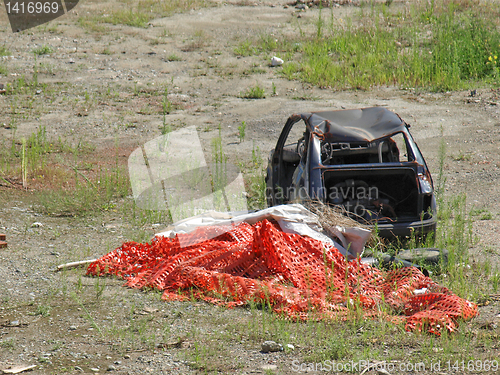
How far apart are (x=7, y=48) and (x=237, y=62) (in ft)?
22.6

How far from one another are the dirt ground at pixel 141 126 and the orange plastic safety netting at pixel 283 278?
0.26m

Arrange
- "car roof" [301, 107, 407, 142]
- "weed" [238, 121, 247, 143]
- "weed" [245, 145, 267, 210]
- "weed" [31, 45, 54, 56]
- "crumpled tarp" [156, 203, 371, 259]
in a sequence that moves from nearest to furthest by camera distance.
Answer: "crumpled tarp" [156, 203, 371, 259], "car roof" [301, 107, 407, 142], "weed" [245, 145, 267, 210], "weed" [238, 121, 247, 143], "weed" [31, 45, 54, 56]

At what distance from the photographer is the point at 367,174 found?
6078mm

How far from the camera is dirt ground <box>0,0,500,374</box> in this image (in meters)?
4.46

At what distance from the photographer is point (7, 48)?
54.3 feet

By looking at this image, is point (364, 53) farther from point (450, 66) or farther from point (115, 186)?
point (115, 186)

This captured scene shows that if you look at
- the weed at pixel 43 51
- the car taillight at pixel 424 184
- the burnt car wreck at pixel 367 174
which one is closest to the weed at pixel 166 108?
the weed at pixel 43 51

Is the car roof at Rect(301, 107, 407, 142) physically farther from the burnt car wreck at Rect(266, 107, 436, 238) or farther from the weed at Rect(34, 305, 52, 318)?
the weed at Rect(34, 305, 52, 318)

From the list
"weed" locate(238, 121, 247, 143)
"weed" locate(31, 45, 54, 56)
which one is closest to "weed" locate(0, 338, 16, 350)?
"weed" locate(238, 121, 247, 143)

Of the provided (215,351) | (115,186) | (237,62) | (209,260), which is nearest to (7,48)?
(237,62)

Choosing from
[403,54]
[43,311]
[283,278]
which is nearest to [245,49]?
[403,54]

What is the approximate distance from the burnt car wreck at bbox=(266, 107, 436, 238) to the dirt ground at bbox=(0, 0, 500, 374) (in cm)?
104

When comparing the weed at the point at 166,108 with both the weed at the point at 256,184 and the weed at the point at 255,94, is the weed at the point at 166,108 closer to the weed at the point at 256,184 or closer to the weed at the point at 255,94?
the weed at the point at 255,94

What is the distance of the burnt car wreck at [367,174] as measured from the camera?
5.94 meters
